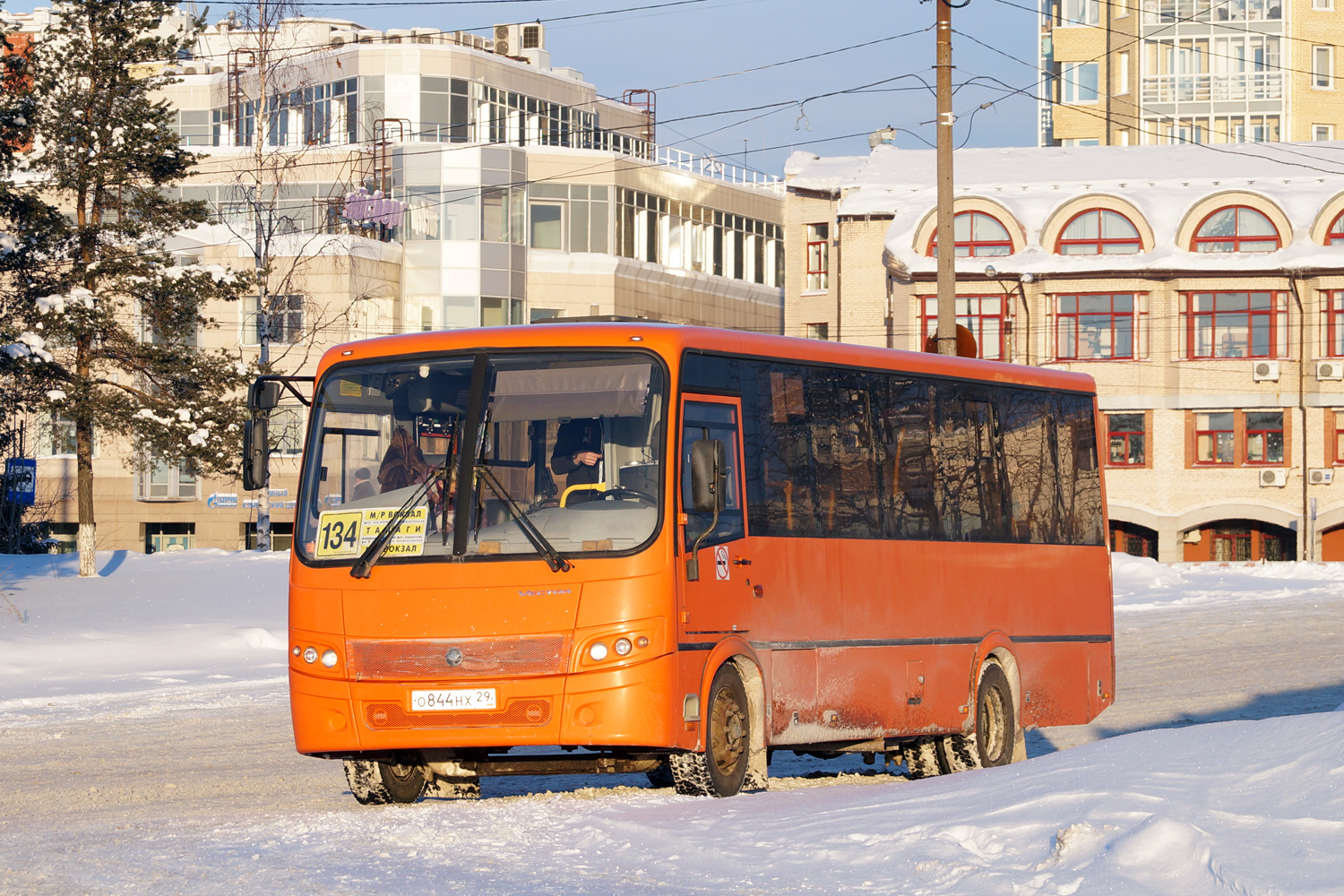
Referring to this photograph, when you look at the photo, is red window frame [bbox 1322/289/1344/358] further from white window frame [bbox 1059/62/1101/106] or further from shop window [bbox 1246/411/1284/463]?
white window frame [bbox 1059/62/1101/106]

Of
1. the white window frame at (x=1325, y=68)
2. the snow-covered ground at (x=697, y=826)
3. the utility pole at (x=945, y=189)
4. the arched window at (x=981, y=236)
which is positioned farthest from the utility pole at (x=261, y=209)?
the white window frame at (x=1325, y=68)

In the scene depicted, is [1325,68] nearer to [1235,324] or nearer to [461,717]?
[1235,324]

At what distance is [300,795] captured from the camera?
12.1 metres

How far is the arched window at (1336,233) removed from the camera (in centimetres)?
5978

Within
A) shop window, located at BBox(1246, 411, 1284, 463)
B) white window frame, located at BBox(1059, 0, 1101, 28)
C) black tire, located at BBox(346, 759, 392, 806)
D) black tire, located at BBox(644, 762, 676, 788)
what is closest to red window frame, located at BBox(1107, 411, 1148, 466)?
shop window, located at BBox(1246, 411, 1284, 463)

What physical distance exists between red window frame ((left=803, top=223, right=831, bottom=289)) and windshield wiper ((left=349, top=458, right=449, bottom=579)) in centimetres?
5543

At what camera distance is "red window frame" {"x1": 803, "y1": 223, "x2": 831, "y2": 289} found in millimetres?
65750

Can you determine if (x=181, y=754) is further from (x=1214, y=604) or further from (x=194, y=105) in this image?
(x=194, y=105)

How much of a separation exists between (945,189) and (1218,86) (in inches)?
2625

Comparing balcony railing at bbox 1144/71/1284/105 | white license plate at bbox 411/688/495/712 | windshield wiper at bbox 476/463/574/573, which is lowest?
white license plate at bbox 411/688/495/712

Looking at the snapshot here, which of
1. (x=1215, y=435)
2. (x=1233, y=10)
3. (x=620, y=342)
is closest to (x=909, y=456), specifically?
(x=620, y=342)

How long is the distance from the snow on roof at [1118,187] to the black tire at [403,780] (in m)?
50.1

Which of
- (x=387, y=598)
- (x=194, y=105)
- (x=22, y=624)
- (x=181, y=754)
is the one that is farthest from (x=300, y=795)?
(x=194, y=105)

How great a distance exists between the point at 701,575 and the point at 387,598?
180 cm
